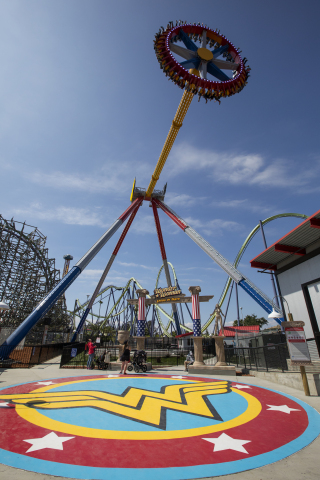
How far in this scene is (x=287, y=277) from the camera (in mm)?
16125

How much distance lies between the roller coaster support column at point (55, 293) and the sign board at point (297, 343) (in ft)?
52.3

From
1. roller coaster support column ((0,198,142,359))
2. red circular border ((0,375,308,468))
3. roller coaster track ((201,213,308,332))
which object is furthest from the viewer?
roller coaster track ((201,213,308,332))

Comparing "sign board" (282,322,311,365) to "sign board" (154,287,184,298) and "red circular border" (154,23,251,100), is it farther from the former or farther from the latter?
"red circular border" (154,23,251,100)

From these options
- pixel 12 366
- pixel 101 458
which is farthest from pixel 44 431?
pixel 12 366

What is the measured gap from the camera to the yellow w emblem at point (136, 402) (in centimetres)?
569

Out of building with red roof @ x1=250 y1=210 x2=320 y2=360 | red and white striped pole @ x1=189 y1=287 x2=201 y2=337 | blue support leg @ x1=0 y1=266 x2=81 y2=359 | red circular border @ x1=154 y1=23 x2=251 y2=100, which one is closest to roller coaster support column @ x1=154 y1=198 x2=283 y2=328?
building with red roof @ x1=250 y1=210 x2=320 y2=360

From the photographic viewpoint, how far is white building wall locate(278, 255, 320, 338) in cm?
1361

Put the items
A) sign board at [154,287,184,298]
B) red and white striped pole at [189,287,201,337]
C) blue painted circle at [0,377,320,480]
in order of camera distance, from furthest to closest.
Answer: sign board at [154,287,184,298]
red and white striped pole at [189,287,201,337]
blue painted circle at [0,377,320,480]

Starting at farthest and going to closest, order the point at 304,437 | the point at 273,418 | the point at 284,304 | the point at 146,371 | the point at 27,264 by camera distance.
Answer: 1. the point at 27,264
2. the point at 284,304
3. the point at 146,371
4. the point at 273,418
5. the point at 304,437

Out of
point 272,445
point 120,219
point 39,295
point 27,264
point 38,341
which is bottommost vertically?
point 272,445

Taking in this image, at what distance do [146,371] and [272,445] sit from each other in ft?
33.2

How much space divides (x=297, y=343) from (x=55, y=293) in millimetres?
18204

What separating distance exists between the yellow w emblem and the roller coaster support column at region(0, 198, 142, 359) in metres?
10.2

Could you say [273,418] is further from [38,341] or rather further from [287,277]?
[38,341]
